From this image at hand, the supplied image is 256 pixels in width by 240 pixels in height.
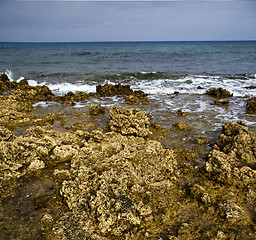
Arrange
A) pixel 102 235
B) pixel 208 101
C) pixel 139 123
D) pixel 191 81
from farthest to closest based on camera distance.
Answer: pixel 191 81 < pixel 208 101 < pixel 139 123 < pixel 102 235

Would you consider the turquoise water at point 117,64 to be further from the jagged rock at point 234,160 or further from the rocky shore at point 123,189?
the jagged rock at point 234,160

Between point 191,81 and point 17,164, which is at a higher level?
point 191,81

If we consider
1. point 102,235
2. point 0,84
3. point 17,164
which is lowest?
point 102,235

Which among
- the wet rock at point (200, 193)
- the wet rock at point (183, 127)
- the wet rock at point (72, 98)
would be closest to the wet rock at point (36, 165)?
the wet rock at point (200, 193)

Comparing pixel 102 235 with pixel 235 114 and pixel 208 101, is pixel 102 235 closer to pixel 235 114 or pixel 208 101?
pixel 235 114

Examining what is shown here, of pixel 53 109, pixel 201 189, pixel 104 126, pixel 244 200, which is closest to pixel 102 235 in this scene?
pixel 201 189

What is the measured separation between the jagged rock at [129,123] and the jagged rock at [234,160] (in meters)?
2.45

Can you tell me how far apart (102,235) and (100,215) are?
0.32m

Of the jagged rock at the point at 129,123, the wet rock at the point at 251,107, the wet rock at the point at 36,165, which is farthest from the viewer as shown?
the wet rock at the point at 251,107

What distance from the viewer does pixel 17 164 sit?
4867 millimetres

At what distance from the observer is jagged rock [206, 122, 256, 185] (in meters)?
4.45

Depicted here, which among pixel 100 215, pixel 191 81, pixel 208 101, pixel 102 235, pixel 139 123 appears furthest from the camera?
pixel 191 81

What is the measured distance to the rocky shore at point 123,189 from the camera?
333cm

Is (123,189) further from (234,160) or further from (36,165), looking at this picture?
(234,160)
